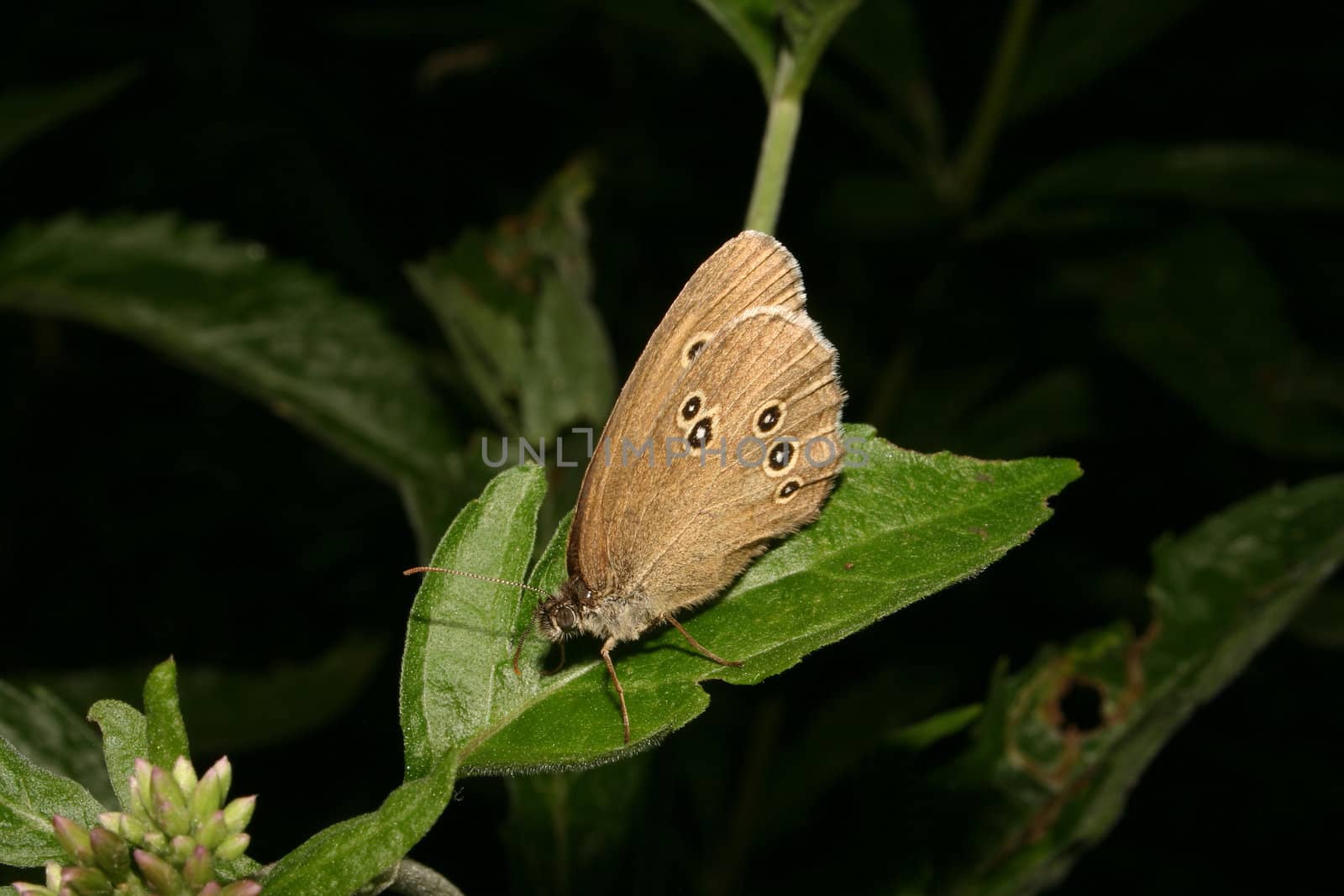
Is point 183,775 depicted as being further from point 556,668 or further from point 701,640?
point 701,640

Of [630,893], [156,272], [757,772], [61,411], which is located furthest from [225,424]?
[630,893]

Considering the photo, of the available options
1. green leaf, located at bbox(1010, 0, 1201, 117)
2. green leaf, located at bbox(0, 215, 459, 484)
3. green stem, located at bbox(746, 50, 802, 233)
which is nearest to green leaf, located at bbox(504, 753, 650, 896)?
green stem, located at bbox(746, 50, 802, 233)

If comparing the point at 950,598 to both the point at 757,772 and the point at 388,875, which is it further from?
the point at 388,875

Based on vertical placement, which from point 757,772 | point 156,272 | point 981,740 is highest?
point 156,272

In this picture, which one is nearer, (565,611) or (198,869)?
(198,869)

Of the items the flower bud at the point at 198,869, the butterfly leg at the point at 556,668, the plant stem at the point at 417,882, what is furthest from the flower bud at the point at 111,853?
the butterfly leg at the point at 556,668

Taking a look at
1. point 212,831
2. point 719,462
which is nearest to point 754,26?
point 719,462

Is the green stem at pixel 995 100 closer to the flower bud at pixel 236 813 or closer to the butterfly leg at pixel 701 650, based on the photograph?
the butterfly leg at pixel 701 650
